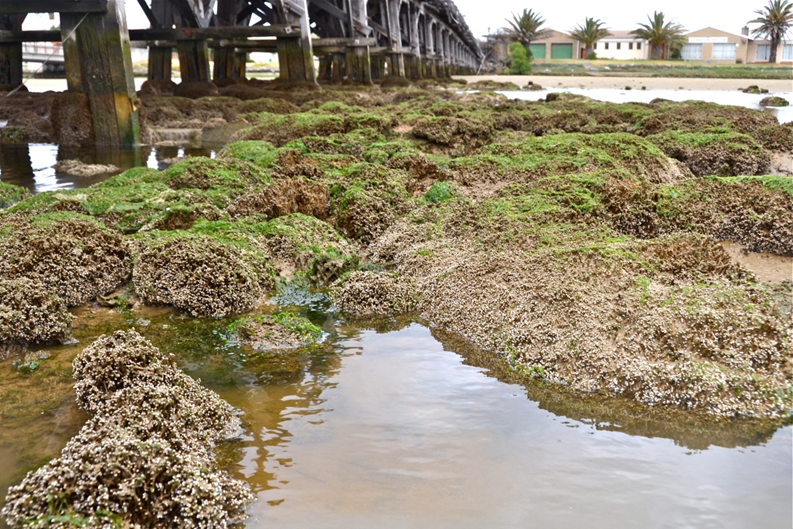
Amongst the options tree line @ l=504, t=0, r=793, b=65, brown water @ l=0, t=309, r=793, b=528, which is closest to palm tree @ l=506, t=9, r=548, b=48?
tree line @ l=504, t=0, r=793, b=65

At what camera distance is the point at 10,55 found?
61.5ft

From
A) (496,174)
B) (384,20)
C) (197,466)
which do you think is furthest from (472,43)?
(197,466)

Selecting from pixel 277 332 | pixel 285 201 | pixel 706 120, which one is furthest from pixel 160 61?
pixel 277 332

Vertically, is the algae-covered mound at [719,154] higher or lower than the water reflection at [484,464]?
higher

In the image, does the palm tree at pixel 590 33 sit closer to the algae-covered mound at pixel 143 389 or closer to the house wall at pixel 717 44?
the house wall at pixel 717 44

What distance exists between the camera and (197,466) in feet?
8.98

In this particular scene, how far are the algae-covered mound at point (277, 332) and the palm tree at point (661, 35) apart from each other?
81.8 meters

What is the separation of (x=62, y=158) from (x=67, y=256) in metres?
7.19

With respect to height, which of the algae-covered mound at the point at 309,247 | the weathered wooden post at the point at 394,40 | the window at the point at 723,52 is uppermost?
the window at the point at 723,52

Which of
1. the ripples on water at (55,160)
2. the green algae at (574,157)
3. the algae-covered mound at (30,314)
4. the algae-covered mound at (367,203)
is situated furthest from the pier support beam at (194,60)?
the algae-covered mound at (30,314)

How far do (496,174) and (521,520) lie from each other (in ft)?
17.7

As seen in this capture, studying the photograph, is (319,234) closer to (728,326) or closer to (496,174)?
(496,174)

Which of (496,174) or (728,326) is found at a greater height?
(496,174)

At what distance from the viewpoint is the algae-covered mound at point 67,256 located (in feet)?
15.4
